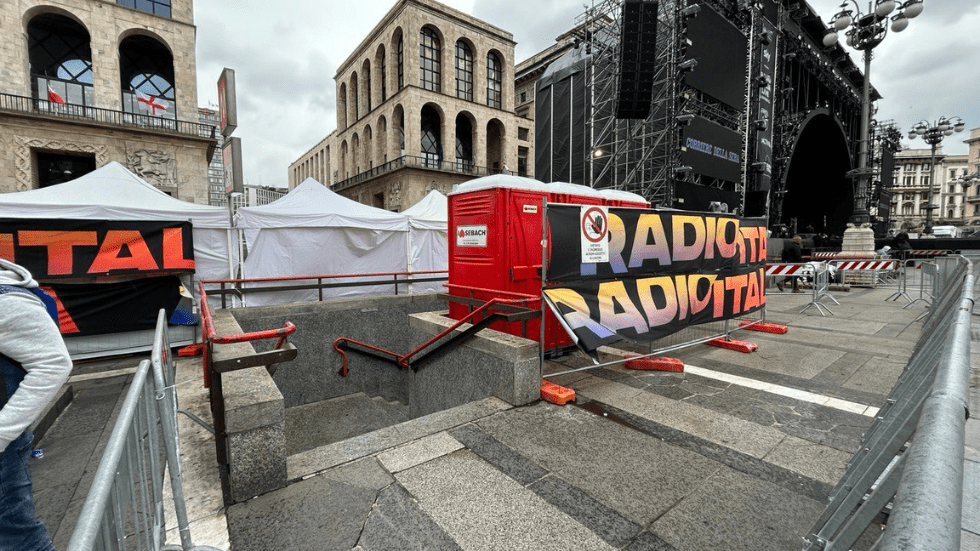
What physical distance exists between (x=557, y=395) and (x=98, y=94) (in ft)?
104

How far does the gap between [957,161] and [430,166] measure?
115 meters

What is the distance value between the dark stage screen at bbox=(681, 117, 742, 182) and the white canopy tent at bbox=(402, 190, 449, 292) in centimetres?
1177

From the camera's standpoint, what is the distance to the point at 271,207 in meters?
10.5

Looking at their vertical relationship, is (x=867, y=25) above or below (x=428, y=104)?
below

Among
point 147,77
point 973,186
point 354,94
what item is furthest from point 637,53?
point 973,186

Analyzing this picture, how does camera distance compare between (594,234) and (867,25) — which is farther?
(867,25)

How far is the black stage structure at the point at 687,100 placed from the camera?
675 inches

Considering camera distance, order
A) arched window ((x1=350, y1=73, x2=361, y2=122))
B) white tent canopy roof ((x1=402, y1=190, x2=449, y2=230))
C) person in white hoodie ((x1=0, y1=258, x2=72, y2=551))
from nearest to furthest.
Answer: person in white hoodie ((x1=0, y1=258, x2=72, y2=551)), white tent canopy roof ((x1=402, y1=190, x2=449, y2=230)), arched window ((x1=350, y1=73, x2=361, y2=122))

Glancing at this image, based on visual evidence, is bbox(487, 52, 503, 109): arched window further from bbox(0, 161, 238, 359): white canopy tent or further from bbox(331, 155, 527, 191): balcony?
bbox(0, 161, 238, 359): white canopy tent

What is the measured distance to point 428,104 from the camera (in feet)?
141

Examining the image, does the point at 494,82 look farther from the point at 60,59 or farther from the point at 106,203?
the point at 106,203

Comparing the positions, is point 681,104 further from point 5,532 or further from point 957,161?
point 957,161

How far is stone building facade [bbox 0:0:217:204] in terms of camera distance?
20.7m

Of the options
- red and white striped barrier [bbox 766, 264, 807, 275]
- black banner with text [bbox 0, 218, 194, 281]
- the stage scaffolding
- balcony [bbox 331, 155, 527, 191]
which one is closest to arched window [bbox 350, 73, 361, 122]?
balcony [bbox 331, 155, 527, 191]
